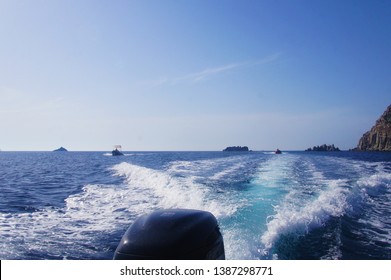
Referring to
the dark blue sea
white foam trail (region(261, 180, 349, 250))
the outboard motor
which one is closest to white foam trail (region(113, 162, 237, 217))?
the dark blue sea

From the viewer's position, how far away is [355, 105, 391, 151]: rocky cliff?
388 feet

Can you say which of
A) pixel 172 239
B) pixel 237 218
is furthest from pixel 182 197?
pixel 172 239

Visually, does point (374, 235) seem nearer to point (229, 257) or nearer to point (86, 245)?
point (229, 257)

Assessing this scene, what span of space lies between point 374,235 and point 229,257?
156 inches

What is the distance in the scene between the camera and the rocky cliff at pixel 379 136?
118312mm

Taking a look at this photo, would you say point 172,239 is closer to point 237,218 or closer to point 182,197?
point 237,218

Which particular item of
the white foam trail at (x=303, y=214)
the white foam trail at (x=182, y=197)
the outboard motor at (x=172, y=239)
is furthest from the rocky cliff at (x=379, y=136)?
the outboard motor at (x=172, y=239)

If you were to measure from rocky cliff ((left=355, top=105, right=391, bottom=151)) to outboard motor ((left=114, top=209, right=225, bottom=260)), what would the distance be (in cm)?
13768

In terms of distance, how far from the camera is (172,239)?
3.57 metres

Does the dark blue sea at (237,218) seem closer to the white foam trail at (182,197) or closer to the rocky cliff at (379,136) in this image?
the white foam trail at (182,197)

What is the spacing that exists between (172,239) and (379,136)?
472 ft

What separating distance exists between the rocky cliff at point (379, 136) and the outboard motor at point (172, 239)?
137677 millimetres

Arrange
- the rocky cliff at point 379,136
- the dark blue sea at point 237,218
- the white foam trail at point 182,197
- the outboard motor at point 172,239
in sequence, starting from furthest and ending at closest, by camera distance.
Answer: the rocky cliff at point 379,136
the white foam trail at point 182,197
the dark blue sea at point 237,218
the outboard motor at point 172,239

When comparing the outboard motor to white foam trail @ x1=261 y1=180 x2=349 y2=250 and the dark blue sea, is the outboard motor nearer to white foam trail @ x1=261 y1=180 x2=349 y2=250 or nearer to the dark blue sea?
the dark blue sea
